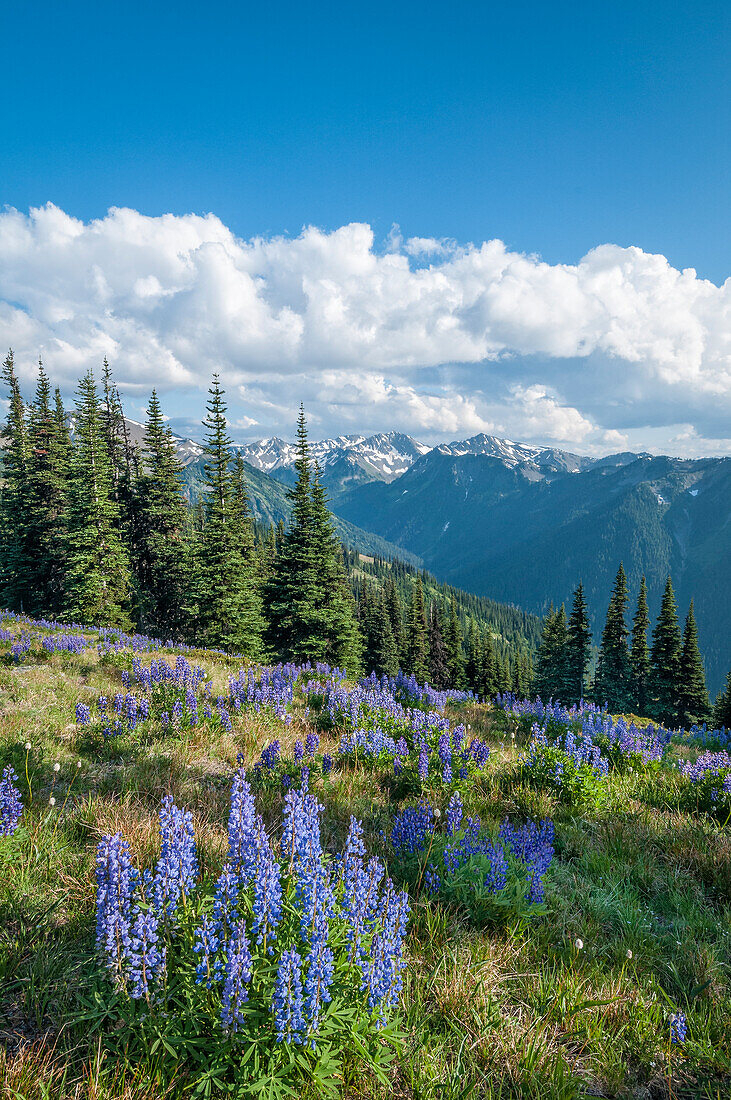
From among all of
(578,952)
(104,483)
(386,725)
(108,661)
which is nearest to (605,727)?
(386,725)

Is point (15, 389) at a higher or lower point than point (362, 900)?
higher

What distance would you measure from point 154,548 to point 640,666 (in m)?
48.3

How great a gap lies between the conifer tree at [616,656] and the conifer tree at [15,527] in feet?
179

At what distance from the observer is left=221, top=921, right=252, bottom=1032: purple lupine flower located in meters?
2.08

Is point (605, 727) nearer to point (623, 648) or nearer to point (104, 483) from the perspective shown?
point (104, 483)

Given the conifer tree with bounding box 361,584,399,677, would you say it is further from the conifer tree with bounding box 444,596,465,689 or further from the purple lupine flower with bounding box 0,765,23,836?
the purple lupine flower with bounding box 0,765,23,836

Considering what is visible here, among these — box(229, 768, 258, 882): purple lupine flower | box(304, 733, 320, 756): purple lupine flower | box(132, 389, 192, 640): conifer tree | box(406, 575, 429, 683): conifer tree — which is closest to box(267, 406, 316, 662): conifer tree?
box(132, 389, 192, 640): conifer tree

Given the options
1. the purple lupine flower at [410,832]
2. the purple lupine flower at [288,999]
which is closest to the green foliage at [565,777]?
the purple lupine flower at [410,832]

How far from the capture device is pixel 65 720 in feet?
23.9

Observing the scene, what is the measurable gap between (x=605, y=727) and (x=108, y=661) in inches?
452

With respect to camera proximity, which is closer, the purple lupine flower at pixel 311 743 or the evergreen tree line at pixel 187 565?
the purple lupine flower at pixel 311 743

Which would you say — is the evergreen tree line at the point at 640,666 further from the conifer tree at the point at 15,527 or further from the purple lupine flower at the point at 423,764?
the conifer tree at the point at 15,527

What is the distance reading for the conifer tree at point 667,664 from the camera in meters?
47.4

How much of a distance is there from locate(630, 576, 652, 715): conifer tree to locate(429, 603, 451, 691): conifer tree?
20.9m
